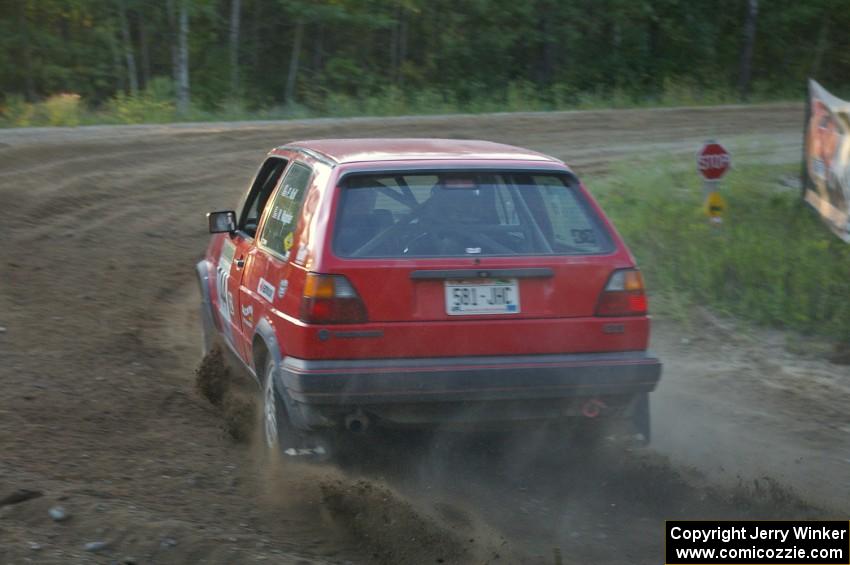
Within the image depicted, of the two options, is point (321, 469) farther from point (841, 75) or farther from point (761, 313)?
point (841, 75)

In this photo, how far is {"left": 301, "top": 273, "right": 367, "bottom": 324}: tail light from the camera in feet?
16.7

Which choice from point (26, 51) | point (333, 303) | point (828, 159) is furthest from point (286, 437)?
point (26, 51)

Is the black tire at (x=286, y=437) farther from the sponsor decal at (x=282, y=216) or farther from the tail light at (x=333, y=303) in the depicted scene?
the sponsor decal at (x=282, y=216)

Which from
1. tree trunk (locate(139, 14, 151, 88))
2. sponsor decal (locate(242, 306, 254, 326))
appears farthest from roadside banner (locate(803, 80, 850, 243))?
tree trunk (locate(139, 14, 151, 88))

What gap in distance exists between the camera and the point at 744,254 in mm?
10570

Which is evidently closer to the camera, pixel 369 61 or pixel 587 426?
pixel 587 426

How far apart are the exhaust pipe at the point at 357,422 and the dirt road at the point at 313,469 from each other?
0.24 metres

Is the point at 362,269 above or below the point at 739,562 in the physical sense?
above

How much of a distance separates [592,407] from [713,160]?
691 centimetres

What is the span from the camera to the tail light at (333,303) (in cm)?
508

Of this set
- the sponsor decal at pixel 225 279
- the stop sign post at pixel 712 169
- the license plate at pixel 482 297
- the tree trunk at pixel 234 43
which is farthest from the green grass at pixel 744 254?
the tree trunk at pixel 234 43

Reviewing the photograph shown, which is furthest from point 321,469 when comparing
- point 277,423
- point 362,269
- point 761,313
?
point 761,313

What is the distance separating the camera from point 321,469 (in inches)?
204

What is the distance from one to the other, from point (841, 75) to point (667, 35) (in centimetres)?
1062
